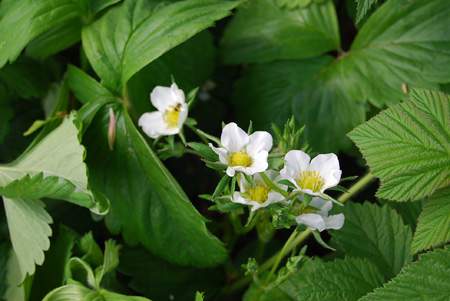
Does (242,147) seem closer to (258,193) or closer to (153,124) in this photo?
(258,193)

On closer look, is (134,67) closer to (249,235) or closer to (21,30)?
(21,30)

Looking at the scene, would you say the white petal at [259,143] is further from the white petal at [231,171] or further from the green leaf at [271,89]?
the green leaf at [271,89]

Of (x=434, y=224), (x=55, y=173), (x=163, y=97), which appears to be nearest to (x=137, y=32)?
(x=163, y=97)

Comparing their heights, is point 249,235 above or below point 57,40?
below

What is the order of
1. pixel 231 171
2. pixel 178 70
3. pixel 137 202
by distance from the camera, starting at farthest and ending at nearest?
1. pixel 178 70
2. pixel 137 202
3. pixel 231 171

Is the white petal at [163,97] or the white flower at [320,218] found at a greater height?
the white petal at [163,97]

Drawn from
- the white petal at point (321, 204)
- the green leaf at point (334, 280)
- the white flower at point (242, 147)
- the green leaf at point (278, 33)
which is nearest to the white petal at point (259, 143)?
the white flower at point (242, 147)

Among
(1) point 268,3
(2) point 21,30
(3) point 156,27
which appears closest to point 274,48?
(1) point 268,3
